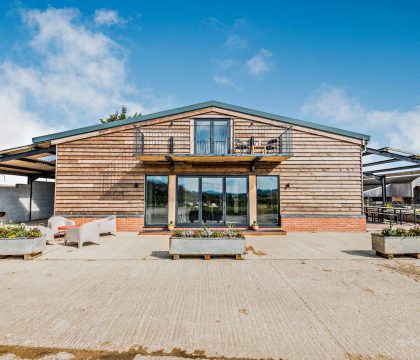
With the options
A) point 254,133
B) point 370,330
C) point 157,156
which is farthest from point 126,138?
point 370,330

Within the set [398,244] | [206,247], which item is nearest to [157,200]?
[206,247]

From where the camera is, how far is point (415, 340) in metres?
2.81

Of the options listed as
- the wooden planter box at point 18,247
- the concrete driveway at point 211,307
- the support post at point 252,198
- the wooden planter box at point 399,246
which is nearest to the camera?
the concrete driveway at point 211,307

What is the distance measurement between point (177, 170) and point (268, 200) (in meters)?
4.19

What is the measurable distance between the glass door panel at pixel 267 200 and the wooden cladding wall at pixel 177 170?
286 mm

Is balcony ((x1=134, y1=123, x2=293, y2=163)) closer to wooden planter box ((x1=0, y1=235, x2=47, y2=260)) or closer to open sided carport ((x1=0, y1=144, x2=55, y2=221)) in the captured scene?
open sided carport ((x1=0, y1=144, x2=55, y2=221))

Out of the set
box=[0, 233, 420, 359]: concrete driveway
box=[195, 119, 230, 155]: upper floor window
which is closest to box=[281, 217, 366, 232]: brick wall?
box=[0, 233, 420, 359]: concrete driveway

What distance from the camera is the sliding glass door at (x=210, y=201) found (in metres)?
10.4

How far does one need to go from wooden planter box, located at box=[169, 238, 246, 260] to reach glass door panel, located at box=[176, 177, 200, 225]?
14.2ft

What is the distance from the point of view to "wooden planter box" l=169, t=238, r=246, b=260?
6.05 meters

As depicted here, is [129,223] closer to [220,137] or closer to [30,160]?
[220,137]

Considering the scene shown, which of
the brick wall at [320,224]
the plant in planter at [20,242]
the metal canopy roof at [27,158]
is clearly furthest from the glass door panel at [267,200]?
the metal canopy roof at [27,158]

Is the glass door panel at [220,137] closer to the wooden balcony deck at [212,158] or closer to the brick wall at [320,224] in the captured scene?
the wooden balcony deck at [212,158]

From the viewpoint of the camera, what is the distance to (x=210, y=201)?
34.3ft
